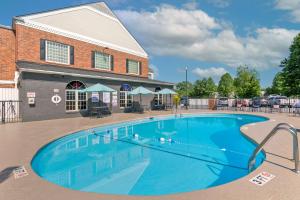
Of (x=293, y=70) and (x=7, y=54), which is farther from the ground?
(x=293, y=70)

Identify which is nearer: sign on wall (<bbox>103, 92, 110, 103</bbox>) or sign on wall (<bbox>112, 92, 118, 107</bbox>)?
sign on wall (<bbox>103, 92, 110, 103</bbox>)

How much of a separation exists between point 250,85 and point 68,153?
3672 centimetres

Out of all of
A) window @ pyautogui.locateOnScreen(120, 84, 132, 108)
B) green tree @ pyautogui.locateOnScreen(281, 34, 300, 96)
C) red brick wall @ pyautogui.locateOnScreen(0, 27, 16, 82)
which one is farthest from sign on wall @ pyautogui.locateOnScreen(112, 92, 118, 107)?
green tree @ pyautogui.locateOnScreen(281, 34, 300, 96)

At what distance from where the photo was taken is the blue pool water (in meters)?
5.07

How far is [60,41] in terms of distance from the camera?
57.0 feet

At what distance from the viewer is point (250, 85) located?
36.9m

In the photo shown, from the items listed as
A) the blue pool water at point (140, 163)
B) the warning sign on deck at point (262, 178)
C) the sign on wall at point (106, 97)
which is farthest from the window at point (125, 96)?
the warning sign on deck at point (262, 178)

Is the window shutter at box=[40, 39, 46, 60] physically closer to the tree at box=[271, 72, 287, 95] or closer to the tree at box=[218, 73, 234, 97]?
the tree at box=[271, 72, 287, 95]

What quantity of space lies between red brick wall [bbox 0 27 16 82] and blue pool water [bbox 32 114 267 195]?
8450 millimetres

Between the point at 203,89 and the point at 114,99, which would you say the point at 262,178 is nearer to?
the point at 114,99

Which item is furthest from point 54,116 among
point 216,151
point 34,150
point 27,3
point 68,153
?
point 216,151

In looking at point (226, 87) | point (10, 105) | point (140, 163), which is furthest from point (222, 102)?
point (226, 87)

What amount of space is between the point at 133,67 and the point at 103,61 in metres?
4.91

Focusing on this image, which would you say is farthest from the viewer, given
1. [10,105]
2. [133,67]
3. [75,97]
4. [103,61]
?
[133,67]
